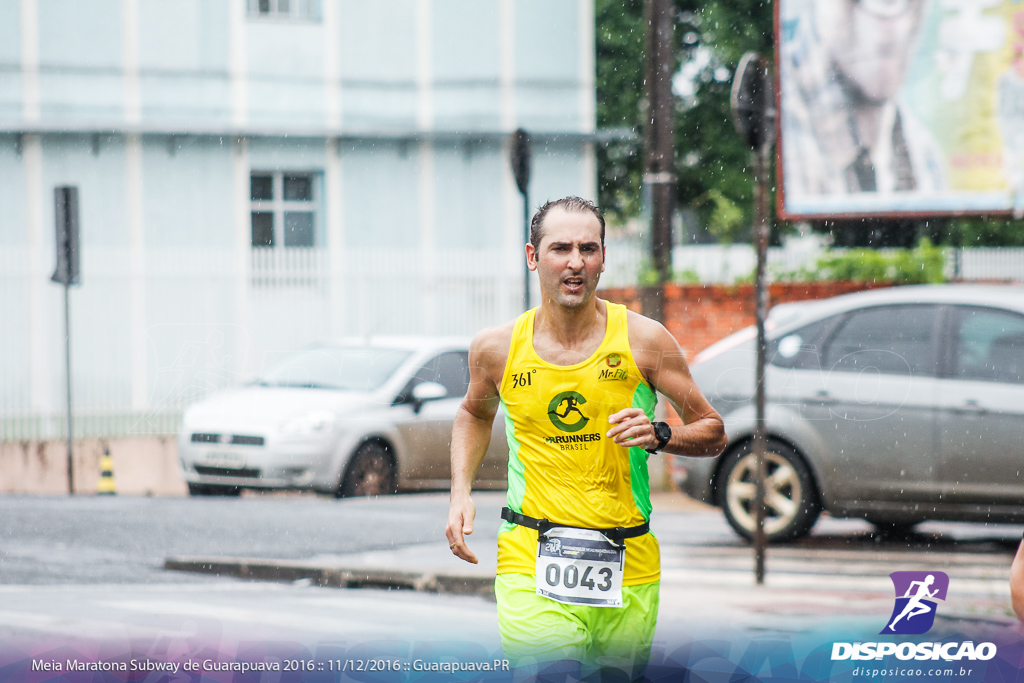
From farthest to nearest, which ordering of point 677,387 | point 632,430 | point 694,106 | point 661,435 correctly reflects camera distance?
1. point 694,106
2. point 677,387
3. point 661,435
4. point 632,430

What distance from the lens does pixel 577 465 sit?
3.30m

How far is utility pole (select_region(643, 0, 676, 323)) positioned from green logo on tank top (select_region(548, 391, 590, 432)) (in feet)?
9.88

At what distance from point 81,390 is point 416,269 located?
4.55ft

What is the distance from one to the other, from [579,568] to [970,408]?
3.69 meters

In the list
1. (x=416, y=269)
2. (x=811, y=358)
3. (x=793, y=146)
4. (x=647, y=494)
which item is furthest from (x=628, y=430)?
(x=793, y=146)

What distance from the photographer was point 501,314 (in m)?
5.64

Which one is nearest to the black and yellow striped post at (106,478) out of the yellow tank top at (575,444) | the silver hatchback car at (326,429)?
the silver hatchback car at (326,429)

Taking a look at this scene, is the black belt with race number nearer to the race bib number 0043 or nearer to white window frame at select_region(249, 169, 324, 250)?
the race bib number 0043

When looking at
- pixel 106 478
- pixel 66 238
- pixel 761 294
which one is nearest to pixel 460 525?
pixel 106 478

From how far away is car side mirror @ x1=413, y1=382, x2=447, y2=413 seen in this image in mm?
5242

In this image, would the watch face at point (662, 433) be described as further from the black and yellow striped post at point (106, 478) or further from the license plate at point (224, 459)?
the black and yellow striped post at point (106, 478)

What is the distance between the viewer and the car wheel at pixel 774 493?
693 centimetres

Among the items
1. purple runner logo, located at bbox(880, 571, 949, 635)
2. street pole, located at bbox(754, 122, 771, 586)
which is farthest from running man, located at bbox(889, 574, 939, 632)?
street pole, located at bbox(754, 122, 771, 586)

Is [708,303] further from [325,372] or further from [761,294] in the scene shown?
[325,372]
